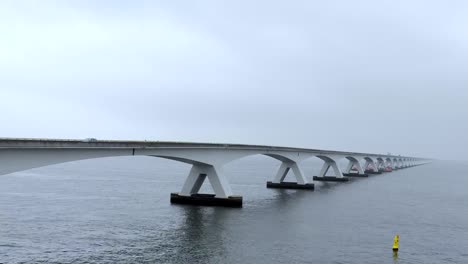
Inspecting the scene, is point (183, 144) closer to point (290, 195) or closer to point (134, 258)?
point (134, 258)

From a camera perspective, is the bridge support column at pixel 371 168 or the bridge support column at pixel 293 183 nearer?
the bridge support column at pixel 293 183

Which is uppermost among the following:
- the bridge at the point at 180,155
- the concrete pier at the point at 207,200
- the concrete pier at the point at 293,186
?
the bridge at the point at 180,155

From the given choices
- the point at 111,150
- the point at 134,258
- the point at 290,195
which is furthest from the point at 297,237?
the point at 290,195

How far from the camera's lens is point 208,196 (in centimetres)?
5916

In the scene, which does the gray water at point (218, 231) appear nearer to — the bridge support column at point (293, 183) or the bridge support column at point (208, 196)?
the bridge support column at point (208, 196)

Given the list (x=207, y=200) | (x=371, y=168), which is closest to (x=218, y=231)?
(x=207, y=200)

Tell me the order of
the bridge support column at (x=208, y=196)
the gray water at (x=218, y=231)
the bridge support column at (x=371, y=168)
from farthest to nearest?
the bridge support column at (x=371, y=168) < the bridge support column at (x=208, y=196) < the gray water at (x=218, y=231)

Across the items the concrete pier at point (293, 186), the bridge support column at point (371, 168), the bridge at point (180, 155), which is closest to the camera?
Result: the bridge at point (180, 155)

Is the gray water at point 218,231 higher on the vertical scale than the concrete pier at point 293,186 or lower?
lower

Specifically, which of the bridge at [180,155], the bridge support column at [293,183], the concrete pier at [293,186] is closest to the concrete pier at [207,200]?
the bridge at [180,155]

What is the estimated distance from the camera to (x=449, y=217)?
5659cm

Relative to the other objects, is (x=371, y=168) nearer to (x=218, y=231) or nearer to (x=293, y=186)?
(x=293, y=186)

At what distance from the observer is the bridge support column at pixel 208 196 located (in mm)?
57709

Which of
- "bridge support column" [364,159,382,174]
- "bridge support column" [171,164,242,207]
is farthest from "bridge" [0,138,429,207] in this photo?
"bridge support column" [364,159,382,174]
